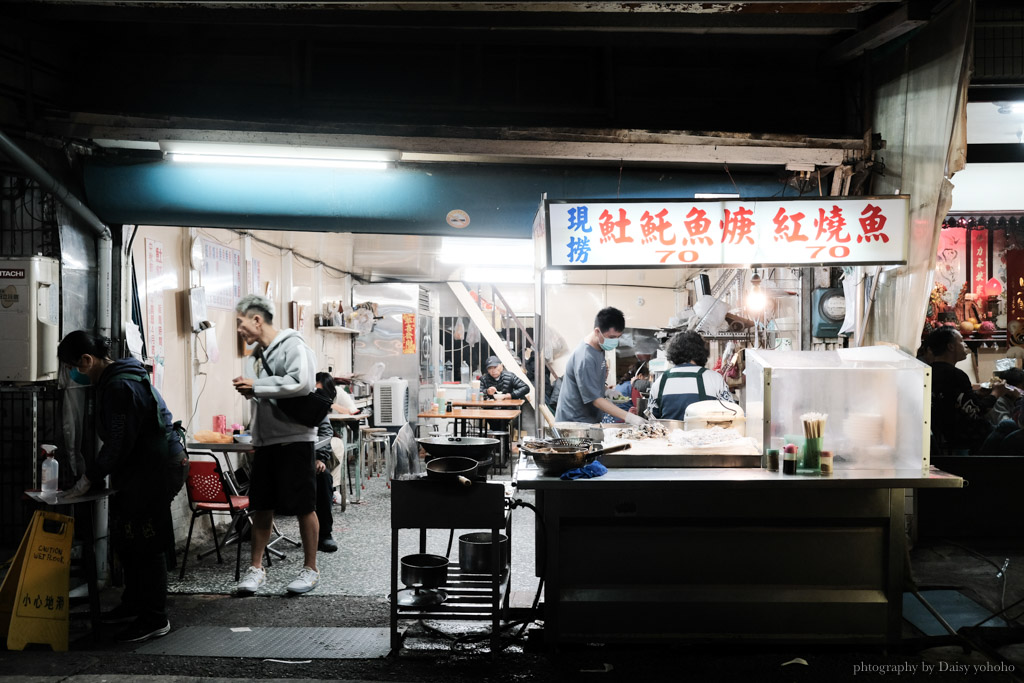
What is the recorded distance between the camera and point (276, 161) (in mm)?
5629

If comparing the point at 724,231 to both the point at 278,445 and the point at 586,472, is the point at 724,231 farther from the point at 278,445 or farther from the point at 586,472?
the point at 278,445

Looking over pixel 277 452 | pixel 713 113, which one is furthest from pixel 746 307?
pixel 277 452

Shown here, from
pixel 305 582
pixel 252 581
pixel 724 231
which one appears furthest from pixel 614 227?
pixel 252 581

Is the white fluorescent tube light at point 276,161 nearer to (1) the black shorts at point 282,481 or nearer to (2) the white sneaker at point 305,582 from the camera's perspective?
(1) the black shorts at point 282,481

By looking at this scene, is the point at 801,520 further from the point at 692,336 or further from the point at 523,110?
the point at 523,110

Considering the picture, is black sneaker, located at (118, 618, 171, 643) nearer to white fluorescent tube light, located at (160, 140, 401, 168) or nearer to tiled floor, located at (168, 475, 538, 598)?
tiled floor, located at (168, 475, 538, 598)

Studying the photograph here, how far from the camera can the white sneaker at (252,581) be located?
5633 millimetres

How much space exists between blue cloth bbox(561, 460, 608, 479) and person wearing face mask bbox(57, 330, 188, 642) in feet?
9.15

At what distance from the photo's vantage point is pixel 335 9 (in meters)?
5.12

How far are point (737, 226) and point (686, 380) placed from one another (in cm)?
187

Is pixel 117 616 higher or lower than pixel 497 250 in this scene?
lower

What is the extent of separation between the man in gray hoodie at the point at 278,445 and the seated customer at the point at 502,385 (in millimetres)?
7121

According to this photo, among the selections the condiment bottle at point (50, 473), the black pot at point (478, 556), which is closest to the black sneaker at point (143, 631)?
the condiment bottle at point (50, 473)

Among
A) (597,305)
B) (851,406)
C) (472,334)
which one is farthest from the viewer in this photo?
(597,305)
